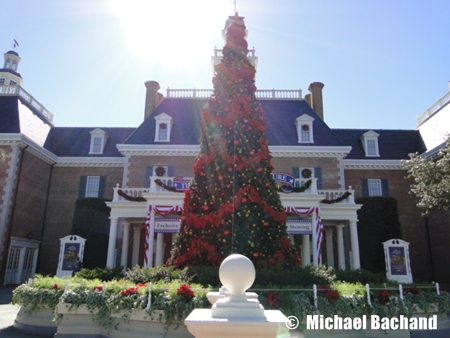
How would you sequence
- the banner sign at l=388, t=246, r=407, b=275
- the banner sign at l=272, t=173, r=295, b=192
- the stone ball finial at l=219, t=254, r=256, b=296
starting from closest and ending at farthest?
the stone ball finial at l=219, t=254, r=256, b=296
the banner sign at l=272, t=173, r=295, b=192
the banner sign at l=388, t=246, r=407, b=275

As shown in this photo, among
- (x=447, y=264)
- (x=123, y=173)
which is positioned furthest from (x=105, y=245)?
(x=447, y=264)

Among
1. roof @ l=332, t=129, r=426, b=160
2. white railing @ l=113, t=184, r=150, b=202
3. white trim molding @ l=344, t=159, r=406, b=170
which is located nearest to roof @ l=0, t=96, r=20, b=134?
white railing @ l=113, t=184, r=150, b=202

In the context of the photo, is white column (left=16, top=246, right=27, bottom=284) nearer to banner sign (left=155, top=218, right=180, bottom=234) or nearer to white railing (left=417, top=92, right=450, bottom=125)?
banner sign (left=155, top=218, right=180, bottom=234)

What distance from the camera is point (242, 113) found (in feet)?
41.3

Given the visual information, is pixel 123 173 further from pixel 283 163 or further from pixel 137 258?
pixel 283 163

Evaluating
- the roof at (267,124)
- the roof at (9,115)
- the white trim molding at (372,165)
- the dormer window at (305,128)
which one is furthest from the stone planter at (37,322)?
the white trim molding at (372,165)

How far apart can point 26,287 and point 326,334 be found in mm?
8442

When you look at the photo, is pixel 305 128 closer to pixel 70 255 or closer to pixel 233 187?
pixel 233 187

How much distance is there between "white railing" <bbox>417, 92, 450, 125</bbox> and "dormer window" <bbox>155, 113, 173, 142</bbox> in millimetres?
20323

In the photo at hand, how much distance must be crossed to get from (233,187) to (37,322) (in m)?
6.92

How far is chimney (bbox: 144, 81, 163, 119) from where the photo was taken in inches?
1119

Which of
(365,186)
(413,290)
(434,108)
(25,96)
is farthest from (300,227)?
(25,96)

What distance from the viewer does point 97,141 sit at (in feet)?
93.0

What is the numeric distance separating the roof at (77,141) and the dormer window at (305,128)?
13.7 m
